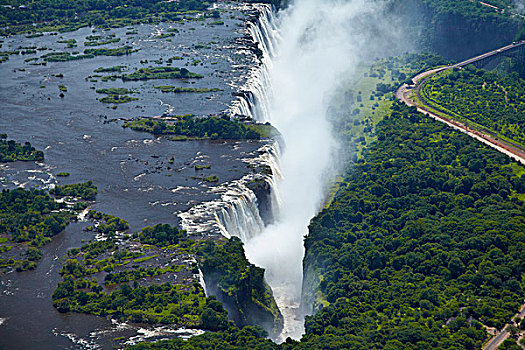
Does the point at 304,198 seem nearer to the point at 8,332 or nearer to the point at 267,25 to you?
the point at 8,332

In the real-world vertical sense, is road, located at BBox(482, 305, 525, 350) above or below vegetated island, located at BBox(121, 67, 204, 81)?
below

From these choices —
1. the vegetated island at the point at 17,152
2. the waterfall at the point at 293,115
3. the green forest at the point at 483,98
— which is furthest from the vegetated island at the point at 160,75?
the green forest at the point at 483,98

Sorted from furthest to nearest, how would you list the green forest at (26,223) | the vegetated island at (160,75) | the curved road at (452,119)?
the vegetated island at (160,75)
the curved road at (452,119)
the green forest at (26,223)

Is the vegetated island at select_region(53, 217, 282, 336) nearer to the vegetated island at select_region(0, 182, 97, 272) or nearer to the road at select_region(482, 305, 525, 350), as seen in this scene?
the vegetated island at select_region(0, 182, 97, 272)

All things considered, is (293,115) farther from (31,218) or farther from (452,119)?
(31,218)

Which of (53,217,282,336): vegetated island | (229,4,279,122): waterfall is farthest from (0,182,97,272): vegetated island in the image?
(229,4,279,122): waterfall

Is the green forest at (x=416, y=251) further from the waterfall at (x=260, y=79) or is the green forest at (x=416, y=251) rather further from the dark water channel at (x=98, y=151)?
the waterfall at (x=260, y=79)
